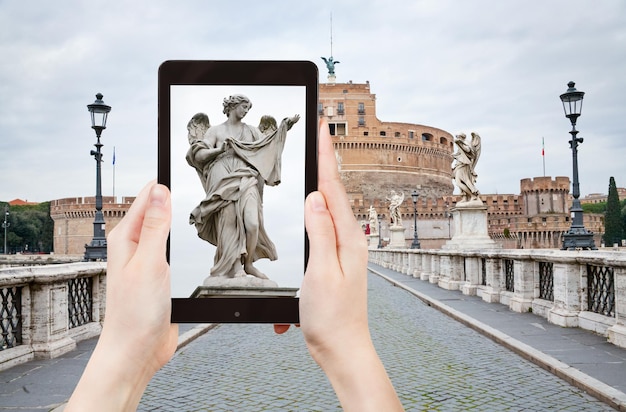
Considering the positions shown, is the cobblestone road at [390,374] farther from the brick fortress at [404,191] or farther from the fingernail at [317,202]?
the brick fortress at [404,191]

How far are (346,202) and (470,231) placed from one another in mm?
13047

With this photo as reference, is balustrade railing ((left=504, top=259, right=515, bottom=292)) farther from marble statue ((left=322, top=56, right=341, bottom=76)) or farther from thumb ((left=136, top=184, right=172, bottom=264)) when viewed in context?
marble statue ((left=322, top=56, right=341, bottom=76))

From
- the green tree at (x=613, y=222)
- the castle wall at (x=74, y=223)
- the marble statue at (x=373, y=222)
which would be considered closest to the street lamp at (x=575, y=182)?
the marble statue at (x=373, y=222)

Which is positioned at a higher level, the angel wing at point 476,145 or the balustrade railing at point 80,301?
the angel wing at point 476,145

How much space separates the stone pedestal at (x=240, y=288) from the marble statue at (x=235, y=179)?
16mm

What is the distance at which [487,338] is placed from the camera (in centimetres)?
715

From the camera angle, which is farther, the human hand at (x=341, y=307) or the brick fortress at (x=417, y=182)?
the brick fortress at (x=417, y=182)

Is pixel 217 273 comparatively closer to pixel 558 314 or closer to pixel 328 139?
pixel 328 139

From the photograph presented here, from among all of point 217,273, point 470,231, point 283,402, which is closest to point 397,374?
point 283,402

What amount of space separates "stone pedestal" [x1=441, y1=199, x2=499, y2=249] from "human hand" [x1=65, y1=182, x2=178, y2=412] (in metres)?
12.7

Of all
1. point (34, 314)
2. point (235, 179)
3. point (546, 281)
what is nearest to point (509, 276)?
point (546, 281)

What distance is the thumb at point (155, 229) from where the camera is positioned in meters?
1.19

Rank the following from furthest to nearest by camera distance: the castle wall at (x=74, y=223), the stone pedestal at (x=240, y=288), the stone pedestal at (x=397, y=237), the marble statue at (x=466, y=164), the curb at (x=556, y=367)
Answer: the castle wall at (x=74, y=223), the stone pedestal at (x=397, y=237), the marble statue at (x=466, y=164), the curb at (x=556, y=367), the stone pedestal at (x=240, y=288)

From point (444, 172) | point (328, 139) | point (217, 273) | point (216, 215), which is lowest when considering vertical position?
point (217, 273)
